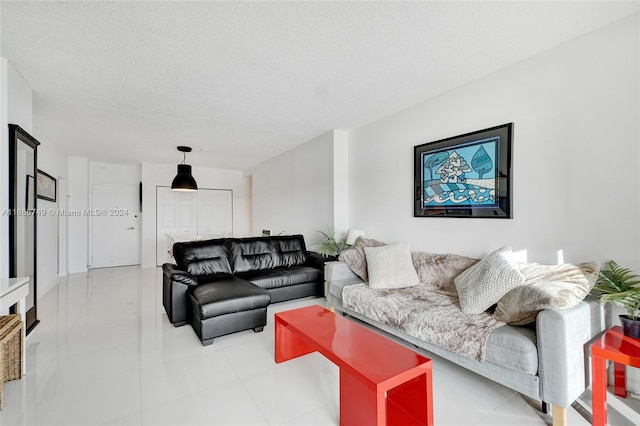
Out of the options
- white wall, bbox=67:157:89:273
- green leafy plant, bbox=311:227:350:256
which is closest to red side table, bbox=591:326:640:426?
green leafy plant, bbox=311:227:350:256

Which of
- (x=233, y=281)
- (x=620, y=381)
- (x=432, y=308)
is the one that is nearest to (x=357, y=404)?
(x=432, y=308)

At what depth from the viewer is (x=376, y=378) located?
54.0 inches

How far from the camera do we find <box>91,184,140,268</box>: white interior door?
6.54m

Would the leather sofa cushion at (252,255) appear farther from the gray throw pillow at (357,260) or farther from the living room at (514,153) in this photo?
the gray throw pillow at (357,260)

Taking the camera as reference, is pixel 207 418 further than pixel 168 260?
No

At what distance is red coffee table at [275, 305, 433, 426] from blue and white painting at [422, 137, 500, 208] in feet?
5.76

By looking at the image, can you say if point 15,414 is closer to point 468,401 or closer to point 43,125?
point 468,401

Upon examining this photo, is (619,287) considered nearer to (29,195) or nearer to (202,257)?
(202,257)

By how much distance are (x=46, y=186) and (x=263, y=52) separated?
4.50 meters

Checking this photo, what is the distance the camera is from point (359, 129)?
4.25 metres

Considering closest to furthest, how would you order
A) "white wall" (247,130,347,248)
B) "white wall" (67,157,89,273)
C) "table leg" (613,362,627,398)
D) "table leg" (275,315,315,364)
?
1. "table leg" (613,362,627,398)
2. "table leg" (275,315,315,364)
3. "white wall" (247,130,347,248)
4. "white wall" (67,157,89,273)

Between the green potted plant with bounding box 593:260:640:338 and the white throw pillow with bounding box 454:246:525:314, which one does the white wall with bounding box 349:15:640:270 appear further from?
the white throw pillow with bounding box 454:246:525:314

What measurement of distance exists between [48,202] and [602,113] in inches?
275

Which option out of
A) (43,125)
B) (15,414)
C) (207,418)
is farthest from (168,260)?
(207,418)
